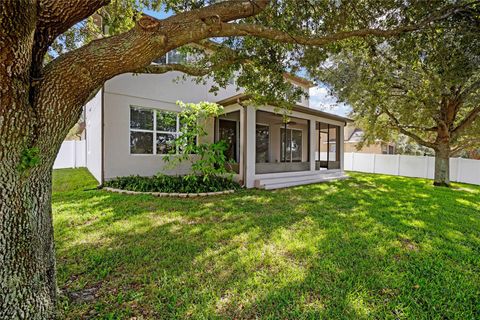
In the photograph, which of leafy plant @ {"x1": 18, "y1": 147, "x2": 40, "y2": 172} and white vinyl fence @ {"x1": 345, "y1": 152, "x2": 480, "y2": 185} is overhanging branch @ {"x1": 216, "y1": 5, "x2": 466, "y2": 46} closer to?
leafy plant @ {"x1": 18, "y1": 147, "x2": 40, "y2": 172}

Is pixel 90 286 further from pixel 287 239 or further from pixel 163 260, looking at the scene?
pixel 287 239

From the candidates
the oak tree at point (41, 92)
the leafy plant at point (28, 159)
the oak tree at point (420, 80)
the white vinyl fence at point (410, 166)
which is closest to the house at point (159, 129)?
the oak tree at point (420, 80)

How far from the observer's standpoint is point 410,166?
15.5 m

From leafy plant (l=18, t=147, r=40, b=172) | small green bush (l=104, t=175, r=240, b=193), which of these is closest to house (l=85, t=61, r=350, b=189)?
small green bush (l=104, t=175, r=240, b=193)

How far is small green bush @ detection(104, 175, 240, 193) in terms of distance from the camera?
7.59m

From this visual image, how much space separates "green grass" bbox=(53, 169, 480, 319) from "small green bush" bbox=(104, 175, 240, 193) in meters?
1.55

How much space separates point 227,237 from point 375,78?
303 inches

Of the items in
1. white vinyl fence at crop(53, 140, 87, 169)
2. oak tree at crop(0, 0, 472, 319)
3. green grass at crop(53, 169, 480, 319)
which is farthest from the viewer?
white vinyl fence at crop(53, 140, 87, 169)

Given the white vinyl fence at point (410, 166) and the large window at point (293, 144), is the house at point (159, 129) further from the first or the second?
the white vinyl fence at point (410, 166)

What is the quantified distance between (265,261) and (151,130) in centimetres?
770

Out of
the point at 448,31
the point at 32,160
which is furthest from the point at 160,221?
the point at 448,31

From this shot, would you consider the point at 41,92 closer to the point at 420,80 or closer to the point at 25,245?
the point at 25,245

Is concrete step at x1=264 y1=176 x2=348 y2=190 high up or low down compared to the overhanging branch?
down

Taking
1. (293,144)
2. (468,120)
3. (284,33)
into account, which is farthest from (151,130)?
(468,120)
